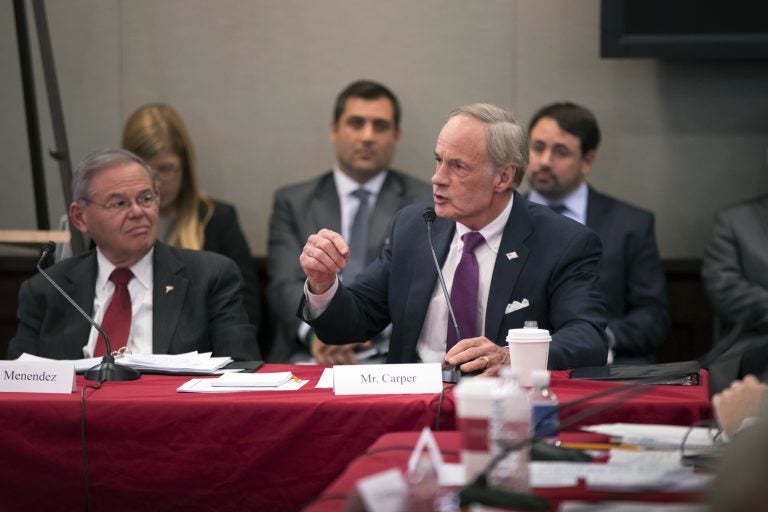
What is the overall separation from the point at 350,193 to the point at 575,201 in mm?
997

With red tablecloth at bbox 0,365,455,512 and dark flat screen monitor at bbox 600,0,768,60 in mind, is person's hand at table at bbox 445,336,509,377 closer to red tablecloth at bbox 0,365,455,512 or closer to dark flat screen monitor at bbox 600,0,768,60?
red tablecloth at bbox 0,365,455,512

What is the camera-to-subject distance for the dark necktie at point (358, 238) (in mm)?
4934

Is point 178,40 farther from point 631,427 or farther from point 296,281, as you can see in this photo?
point 631,427

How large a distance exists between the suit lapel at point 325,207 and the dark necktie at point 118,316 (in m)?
1.45

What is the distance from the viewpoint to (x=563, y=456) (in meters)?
1.90

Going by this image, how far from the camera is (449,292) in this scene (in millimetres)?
3410

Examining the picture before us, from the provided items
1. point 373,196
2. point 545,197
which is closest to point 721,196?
point 545,197

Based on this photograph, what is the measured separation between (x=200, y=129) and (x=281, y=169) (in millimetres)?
437

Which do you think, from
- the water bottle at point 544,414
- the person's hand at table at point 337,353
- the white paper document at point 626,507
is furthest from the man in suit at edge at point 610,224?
the white paper document at point 626,507

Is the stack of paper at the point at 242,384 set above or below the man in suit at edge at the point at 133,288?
below

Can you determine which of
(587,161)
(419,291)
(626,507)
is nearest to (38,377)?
(419,291)

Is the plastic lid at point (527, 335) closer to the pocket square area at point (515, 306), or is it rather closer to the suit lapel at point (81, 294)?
the pocket square area at point (515, 306)

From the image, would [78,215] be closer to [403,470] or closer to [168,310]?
[168,310]

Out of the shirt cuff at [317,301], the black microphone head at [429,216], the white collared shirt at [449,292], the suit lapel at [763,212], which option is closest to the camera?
the black microphone head at [429,216]
